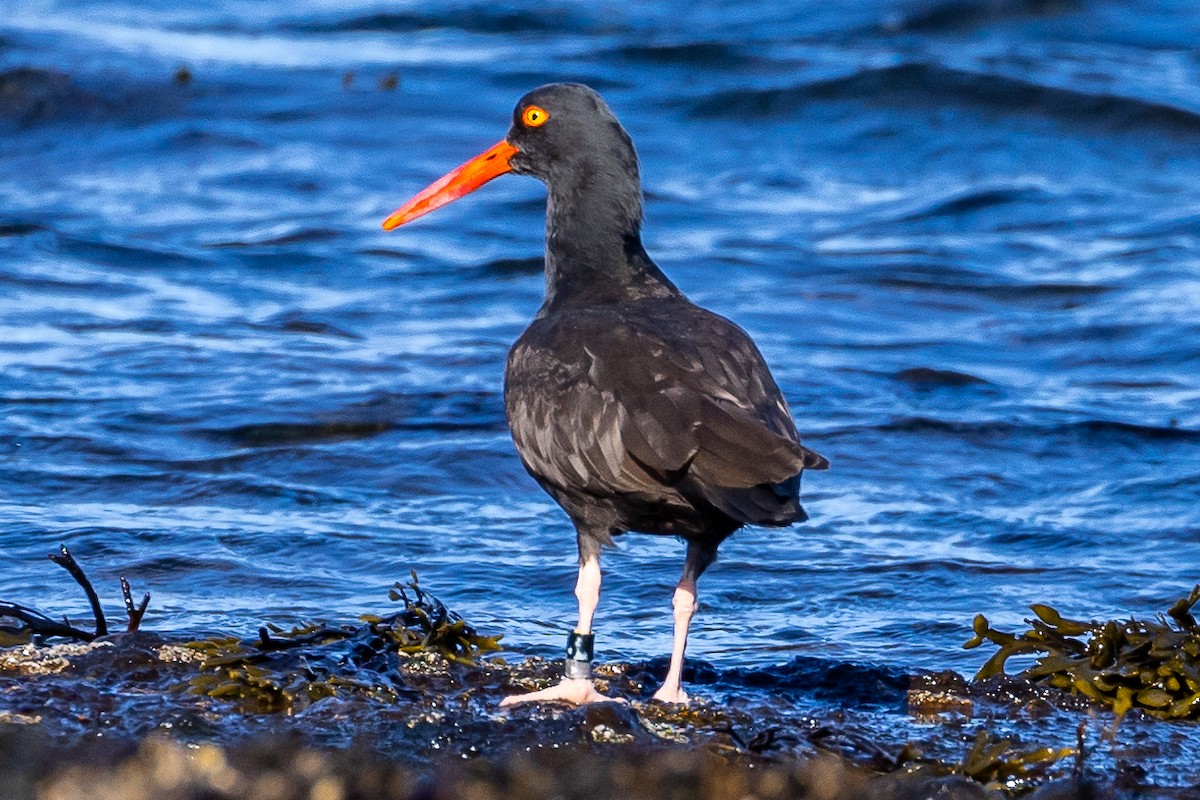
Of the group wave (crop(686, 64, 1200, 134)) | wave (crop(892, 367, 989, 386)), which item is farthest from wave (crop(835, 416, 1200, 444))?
wave (crop(686, 64, 1200, 134))

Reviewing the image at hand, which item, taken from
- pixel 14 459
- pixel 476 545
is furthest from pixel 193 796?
pixel 14 459

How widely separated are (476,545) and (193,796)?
9.80 ft

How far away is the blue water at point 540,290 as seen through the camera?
558cm

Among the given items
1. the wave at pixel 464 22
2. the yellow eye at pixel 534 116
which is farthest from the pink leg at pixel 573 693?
the wave at pixel 464 22

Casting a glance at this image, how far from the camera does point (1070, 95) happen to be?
13.4m

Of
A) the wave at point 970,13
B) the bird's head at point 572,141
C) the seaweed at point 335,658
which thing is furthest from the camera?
the wave at point 970,13

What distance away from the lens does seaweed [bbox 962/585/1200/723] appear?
13.6ft

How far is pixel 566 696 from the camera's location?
4.02 m

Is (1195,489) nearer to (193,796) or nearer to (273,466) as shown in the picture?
(273,466)

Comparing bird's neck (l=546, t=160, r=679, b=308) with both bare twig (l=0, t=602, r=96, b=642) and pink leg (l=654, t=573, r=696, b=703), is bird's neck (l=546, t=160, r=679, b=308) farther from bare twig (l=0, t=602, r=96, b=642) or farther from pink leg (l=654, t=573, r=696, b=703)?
bare twig (l=0, t=602, r=96, b=642)

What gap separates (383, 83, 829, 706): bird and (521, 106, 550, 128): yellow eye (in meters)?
0.39

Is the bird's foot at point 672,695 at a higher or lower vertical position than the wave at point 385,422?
lower

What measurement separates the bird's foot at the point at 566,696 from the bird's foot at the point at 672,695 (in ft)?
0.35

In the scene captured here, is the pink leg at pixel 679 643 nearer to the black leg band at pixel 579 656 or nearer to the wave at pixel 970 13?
the black leg band at pixel 579 656
